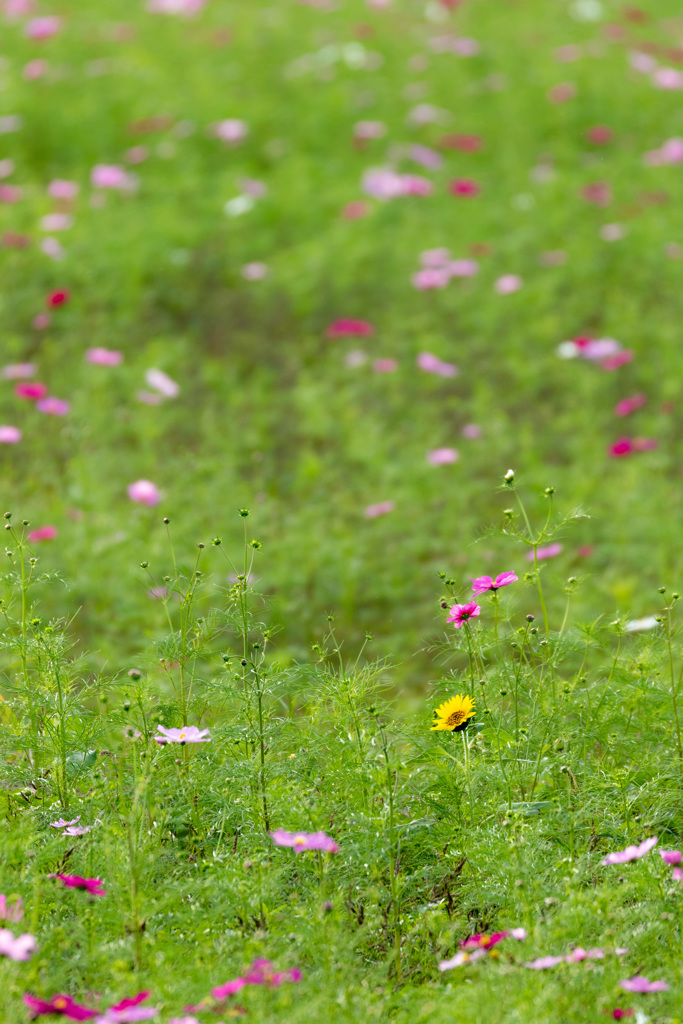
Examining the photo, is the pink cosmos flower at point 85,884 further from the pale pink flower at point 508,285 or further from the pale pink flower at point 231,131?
the pale pink flower at point 231,131

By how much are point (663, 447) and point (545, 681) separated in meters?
2.42

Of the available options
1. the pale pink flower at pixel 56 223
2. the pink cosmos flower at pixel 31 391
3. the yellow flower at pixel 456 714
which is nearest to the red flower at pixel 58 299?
the pink cosmos flower at pixel 31 391

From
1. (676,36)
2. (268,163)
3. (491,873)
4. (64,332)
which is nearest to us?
(491,873)

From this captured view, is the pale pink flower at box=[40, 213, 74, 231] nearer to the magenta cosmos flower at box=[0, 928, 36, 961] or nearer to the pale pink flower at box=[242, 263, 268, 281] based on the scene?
the pale pink flower at box=[242, 263, 268, 281]

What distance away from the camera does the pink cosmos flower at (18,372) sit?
4371 millimetres

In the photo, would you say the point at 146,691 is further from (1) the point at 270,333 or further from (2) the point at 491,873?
(1) the point at 270,333

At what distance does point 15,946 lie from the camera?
1.40 metres

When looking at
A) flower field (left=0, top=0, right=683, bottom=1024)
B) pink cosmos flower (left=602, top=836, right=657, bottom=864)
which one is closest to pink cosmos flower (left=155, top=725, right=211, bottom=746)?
flower field (left=0, top=0, right=683, bottom=1024)

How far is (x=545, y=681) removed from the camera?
211 centimetres

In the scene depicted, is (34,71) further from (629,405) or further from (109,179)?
(629,405)

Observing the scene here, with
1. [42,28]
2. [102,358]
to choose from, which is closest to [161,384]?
[102,358]

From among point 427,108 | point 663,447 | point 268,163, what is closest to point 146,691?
point 663,447

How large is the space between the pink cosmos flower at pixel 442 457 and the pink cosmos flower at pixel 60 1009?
9.81 feet

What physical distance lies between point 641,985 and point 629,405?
3255 millimetres
